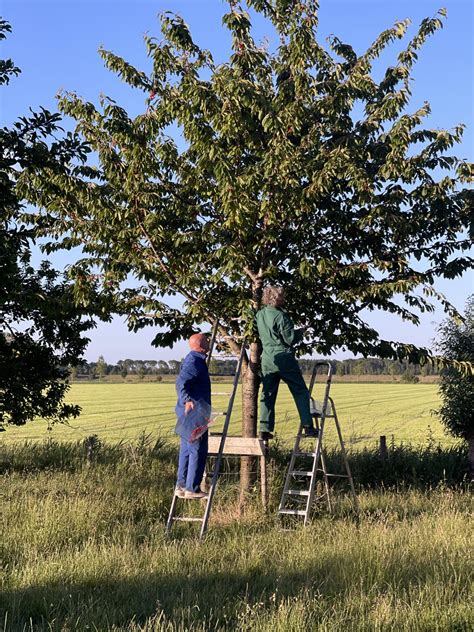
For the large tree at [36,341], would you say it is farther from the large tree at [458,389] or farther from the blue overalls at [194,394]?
the large tree at [458,389]

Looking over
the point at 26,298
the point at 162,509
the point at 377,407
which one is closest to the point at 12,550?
the point at 162,509

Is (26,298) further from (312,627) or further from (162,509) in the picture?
(312,627)

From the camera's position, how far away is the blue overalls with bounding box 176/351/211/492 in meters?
8.52

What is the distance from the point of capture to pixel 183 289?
37.3 ft

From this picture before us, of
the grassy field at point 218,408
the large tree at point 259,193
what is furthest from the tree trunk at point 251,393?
the grassy field at point 218,408

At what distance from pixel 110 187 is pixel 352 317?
15.6 feet

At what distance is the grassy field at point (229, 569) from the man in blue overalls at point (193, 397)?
25.0 inches

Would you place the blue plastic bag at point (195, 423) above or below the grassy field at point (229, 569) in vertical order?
above

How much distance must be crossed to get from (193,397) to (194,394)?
1.9 inches

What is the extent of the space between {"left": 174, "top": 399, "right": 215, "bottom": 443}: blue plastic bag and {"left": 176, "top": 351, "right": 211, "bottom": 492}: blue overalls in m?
0.09

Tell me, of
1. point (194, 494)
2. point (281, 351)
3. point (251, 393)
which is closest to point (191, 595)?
point (194, 494)

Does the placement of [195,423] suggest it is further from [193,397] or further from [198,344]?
[198,344]

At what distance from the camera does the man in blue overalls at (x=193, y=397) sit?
8.52 meters

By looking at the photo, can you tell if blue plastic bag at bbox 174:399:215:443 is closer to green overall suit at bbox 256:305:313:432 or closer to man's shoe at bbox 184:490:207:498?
man's shoe at bbox 184:490:207:498
